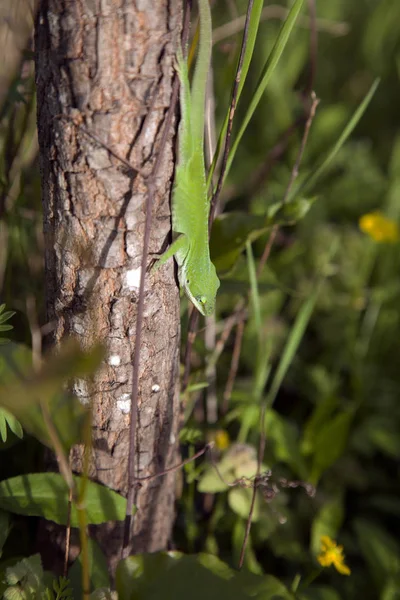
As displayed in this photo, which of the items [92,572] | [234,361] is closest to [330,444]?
[234,361]

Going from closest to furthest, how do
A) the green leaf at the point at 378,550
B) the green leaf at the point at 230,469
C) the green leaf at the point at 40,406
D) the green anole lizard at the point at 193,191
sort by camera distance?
1. the green leaf at the point at 40,406
2. the green anole lizard at the point at 193,191
3. the green leaf at the point at 230,469
4. the green leaf at the point at 378,550

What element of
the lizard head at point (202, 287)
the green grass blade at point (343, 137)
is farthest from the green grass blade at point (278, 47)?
the lizard head at point (202, 287)

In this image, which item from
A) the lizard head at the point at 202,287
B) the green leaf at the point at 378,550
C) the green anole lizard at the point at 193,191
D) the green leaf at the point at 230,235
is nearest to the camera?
the green anole lizard at the point at 193,191

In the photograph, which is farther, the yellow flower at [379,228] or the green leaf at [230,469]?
the yellow flower at [379,228]

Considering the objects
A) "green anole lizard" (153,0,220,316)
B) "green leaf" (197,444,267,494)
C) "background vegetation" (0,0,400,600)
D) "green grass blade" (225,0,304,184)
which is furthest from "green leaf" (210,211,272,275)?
"green leaf" (197,444,267,494)

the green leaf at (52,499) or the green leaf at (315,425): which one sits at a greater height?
the green leaf at (52,499)

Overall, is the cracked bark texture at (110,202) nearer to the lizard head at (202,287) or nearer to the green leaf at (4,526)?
Result: the lizard head at (202,287)

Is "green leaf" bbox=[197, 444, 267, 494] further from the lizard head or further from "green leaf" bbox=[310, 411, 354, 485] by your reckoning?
the lizard head
